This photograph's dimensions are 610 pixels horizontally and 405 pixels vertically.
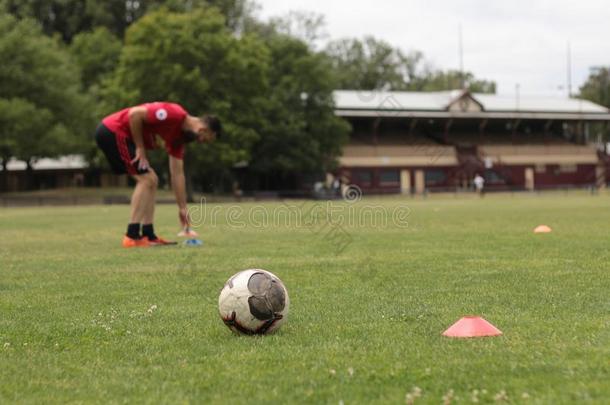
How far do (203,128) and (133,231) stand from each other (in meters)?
2.25

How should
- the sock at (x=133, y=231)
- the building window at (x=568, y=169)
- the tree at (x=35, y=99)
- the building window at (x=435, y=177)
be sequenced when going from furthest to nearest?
the building window at (x=568, y=169) < the building window at (x=435, y=177) < the tree at (x=35, y=99) < the sock at (x=133, y=231)

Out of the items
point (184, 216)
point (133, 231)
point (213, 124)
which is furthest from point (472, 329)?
point (184, 216)

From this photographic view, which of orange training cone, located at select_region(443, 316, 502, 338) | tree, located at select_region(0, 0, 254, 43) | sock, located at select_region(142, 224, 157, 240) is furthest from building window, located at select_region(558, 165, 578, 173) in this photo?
orange training cone, located at select_region(443, 316, 502, 338)

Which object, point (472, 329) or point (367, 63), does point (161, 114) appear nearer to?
point (472, 329)

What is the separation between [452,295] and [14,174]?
237 ft

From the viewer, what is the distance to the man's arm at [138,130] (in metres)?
13.1

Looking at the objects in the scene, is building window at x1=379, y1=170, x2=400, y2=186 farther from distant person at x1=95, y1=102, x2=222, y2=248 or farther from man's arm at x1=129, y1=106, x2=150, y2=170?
man's arm at x1=129, y1=106, x2=150, y2=170

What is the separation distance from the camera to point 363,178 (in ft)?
225

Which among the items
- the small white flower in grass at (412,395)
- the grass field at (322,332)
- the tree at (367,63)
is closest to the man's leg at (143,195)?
the grass field at (322,332)

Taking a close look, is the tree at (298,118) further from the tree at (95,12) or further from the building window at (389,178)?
the tree at (95,12)

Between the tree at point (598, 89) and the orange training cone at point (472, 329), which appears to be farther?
the tree at point (598, 89)

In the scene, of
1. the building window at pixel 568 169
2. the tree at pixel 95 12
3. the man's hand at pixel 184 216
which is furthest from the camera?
the building window at pixel 568 169

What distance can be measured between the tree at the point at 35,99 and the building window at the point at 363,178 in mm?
22519

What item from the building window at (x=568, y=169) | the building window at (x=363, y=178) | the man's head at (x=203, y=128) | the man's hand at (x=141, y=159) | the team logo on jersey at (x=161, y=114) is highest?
the team logo on jersey at (x=161, y=114)
